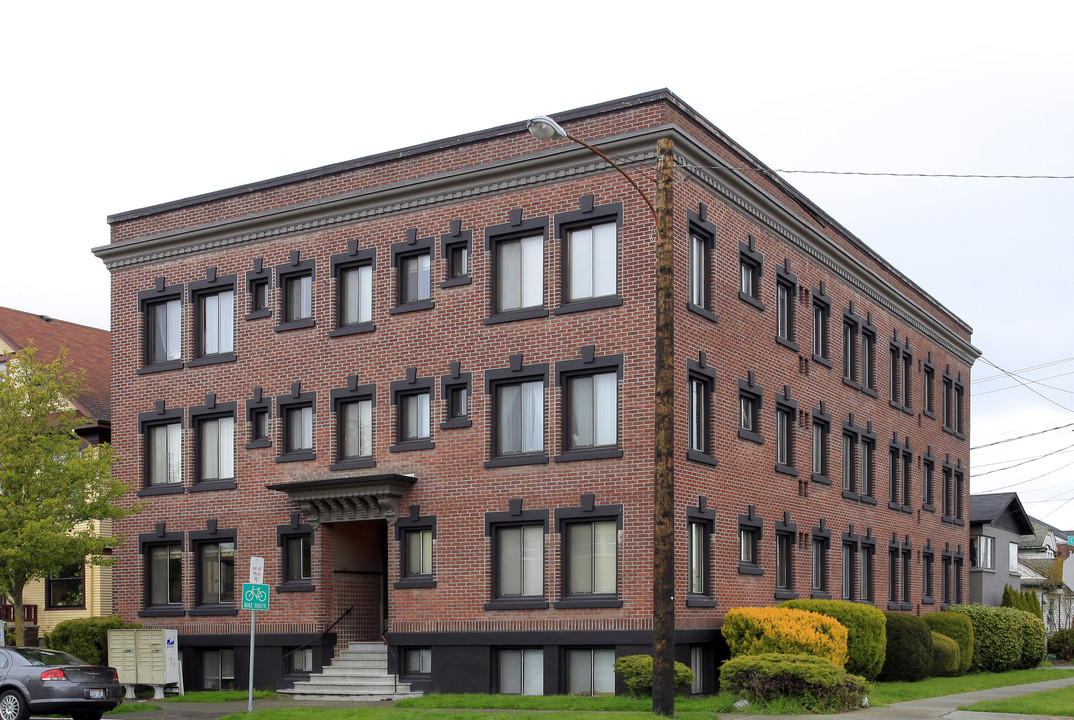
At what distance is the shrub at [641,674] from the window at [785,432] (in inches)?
325

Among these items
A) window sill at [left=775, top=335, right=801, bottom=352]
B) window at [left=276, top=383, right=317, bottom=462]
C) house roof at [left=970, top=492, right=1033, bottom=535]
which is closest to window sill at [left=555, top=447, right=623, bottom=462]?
window at [left=276, top=383, right=317, bottom=462]

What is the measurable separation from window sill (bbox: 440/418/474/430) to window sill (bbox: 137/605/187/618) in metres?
9.00

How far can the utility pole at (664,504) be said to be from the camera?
20766 millimetres

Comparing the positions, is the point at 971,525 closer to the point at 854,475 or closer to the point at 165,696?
the point at 854,475

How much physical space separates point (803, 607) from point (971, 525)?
1114 inches

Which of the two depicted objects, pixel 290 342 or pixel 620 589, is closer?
pixel 620 589

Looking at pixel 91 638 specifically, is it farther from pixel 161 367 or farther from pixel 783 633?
pixel 783 633

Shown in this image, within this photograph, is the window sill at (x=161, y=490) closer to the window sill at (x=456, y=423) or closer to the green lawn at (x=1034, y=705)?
the window sill at (x=456, y=423)

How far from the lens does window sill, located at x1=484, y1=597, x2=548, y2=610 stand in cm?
2805

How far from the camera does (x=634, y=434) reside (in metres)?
27.4

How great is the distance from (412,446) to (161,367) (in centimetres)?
845

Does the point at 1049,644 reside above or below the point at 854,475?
below

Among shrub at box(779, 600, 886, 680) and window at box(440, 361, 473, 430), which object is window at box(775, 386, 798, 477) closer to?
shrub at box(779, 600, 886, 680)

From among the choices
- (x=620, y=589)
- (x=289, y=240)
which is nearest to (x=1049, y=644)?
(x=620, y=589)
